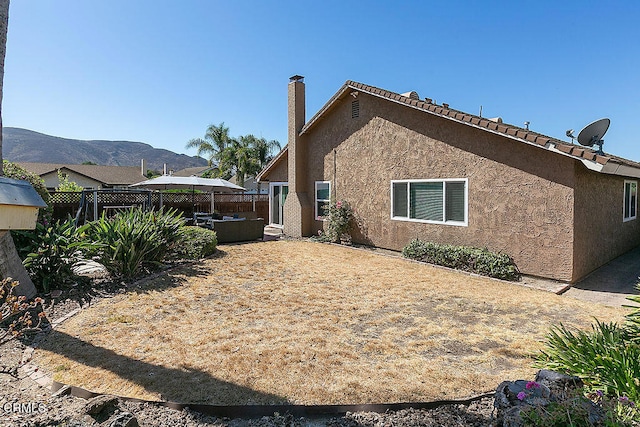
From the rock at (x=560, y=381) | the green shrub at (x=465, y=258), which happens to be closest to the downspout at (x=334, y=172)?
the green shrub at (x=465, y=258)

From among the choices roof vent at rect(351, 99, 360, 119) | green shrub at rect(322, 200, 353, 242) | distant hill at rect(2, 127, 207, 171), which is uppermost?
distant hill at rect(2, 127, 207, 171)

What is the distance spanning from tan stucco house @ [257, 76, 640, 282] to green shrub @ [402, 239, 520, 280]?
1.12 feet

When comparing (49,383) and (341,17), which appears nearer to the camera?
(49,383)

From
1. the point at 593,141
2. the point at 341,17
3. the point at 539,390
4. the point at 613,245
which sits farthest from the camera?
the point at 341,17

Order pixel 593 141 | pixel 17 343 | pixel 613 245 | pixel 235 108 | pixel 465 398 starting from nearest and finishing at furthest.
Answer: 1. pixel 465 398
2. pixel 17 343
3. pixel 593 141
4. pixel 613 245
5. pixel 235 108

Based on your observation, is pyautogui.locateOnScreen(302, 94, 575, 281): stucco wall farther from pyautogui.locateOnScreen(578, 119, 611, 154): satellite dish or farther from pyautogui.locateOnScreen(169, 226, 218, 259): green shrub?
pyautogui.locateOnScreen(169, 226, 218, 259): green shrub

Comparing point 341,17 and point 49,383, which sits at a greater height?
point 341,17

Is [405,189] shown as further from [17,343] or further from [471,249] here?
[17,343]

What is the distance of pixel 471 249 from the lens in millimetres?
9922

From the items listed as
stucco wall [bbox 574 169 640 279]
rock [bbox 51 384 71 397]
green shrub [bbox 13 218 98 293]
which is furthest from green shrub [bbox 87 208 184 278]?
stucco wall [bbox 574 169 640 279]

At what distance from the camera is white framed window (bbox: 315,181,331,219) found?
15.1 metres

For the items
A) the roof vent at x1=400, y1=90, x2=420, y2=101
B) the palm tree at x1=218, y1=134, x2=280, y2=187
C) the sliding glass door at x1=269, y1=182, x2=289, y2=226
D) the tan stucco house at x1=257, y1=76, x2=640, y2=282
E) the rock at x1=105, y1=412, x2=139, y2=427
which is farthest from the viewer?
the palm tree at x1=218, y1=134, x2=280, y2=187

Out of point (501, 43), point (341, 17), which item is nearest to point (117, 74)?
point (341, 17)

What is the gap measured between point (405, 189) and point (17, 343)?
1066cm
